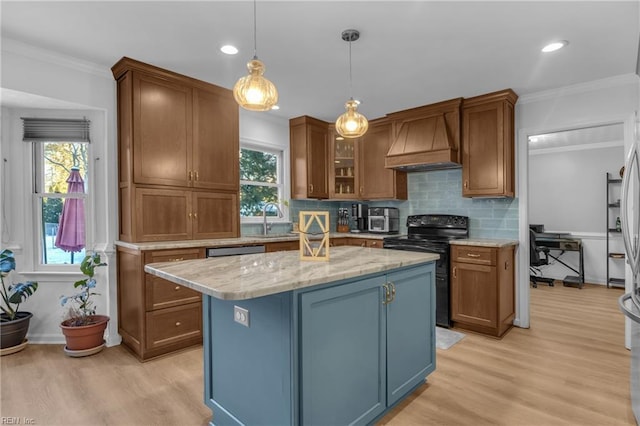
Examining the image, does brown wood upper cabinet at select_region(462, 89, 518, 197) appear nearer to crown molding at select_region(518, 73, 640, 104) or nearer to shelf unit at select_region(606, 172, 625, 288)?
crown molding at select_region(518, 73, 640, 104)

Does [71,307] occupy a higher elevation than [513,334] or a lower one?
higher

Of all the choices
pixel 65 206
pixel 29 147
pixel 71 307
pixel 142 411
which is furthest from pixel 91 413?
pixel 29 147

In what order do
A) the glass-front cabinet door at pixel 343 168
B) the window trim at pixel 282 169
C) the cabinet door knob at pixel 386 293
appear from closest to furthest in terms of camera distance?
the cabinet door knob at pixel 386 293, the window trim at pixel 282 169, the glass-front cabinet door at pixel 343 168

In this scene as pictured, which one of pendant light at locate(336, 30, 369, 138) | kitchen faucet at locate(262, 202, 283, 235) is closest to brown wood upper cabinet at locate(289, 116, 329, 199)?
kitchen faucet at locate(262, 202, 283, 235)

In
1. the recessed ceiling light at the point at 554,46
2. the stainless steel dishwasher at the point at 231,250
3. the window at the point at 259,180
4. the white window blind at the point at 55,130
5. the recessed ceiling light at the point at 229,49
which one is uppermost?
the recessed ceiling light at the point at 229,49

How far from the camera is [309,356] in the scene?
1604mm

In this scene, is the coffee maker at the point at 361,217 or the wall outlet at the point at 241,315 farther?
the coffee maker at the point at 361,217

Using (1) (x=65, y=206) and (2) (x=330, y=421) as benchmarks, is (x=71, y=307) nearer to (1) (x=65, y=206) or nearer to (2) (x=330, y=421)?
(1) (x=65, y=206)

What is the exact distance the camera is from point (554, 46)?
2.72m

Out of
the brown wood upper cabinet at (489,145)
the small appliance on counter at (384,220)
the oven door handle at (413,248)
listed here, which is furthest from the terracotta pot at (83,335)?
the brown wood upper cabinet at (489,145)

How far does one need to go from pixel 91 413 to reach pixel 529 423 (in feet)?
8.76

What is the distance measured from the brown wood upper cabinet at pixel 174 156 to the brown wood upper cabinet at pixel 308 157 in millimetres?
1191

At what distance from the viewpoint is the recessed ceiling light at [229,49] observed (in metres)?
2.73

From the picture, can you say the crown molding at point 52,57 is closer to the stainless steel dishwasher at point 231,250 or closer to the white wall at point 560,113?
the stainless steel dishwasher at point 231,250
